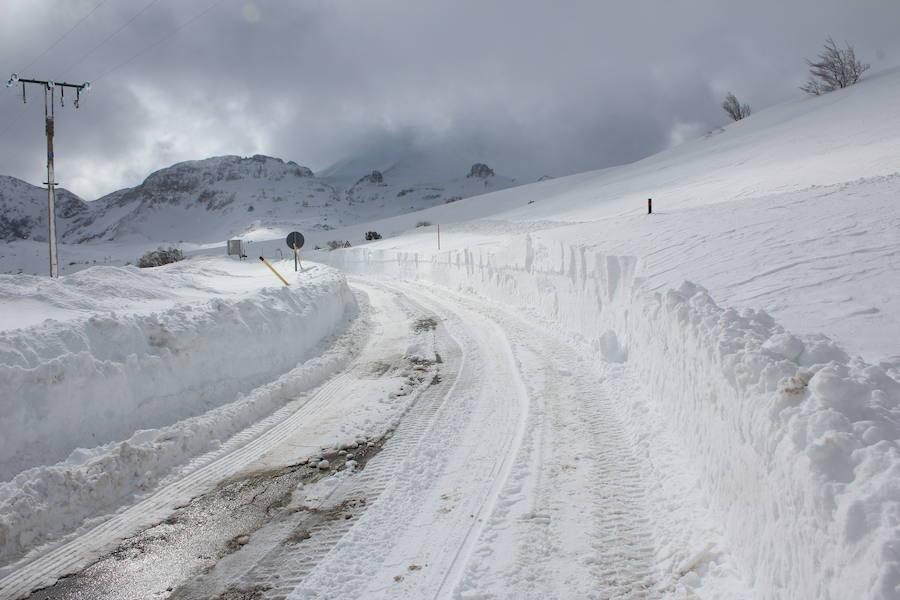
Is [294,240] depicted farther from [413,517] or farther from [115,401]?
[413,517]

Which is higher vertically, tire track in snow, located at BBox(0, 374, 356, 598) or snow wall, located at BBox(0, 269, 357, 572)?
snow wall, located at BBox(0, 269, 357, 572)

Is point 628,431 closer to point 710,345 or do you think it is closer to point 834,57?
point 710,345

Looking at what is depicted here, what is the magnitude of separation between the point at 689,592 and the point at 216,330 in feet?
23.6

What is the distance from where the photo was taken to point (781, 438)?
2984 millimetres

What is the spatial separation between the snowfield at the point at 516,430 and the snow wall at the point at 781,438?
0.7 inches

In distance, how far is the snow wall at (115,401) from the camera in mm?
4461

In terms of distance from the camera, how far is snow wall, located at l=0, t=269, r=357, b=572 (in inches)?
176

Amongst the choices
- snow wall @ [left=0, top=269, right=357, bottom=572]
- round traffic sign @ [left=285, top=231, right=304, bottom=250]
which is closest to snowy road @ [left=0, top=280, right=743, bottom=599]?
snow wall @ [left=0, top=269, right=357, bottom=572]

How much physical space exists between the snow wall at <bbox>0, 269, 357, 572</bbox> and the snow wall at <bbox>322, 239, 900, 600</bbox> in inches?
201

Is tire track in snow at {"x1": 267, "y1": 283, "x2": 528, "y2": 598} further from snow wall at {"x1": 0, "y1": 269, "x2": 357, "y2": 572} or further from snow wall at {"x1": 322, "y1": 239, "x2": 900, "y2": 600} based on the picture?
snow wall at {"x1": 0, "y1": 269, "x2": 357, "y2": 572}

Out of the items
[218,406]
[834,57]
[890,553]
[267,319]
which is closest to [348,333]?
[267,319]

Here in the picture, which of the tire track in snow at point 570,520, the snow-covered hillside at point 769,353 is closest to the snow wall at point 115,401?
the tire track in snow at point 570,520

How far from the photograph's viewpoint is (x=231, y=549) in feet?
12.7

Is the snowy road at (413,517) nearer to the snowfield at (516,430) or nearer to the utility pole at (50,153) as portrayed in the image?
the snowfield at (516,430)
